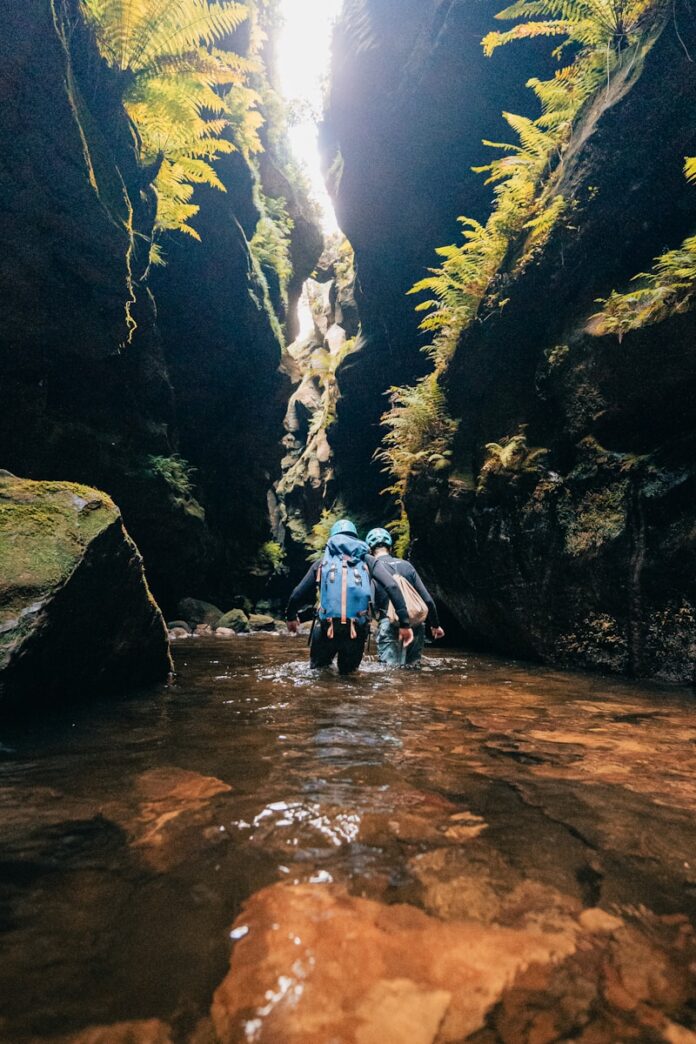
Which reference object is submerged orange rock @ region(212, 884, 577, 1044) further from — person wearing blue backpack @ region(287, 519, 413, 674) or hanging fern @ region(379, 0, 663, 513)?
hanging fern @ region(379, 0, 663, 513)

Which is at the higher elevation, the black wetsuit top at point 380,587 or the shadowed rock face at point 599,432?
the shadowed rock face at point 599,432

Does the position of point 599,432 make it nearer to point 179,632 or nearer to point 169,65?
point 169,65

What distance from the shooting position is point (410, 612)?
5906 millimetres

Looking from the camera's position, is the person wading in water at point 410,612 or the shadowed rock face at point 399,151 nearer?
the person wading in water at point 410,612

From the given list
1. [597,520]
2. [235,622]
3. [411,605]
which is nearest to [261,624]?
[235,622]

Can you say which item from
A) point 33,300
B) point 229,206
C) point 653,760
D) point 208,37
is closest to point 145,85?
point 208,37

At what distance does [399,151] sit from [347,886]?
20.1 m

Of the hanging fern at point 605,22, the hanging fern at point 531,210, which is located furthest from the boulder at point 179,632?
the hanging fern at point 605,22

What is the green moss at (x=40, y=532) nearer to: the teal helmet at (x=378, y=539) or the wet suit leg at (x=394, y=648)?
the teal helmet at (x=378, y=539)

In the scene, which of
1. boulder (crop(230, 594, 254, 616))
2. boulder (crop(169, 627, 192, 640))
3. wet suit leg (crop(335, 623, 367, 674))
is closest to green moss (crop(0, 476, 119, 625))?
wet suit leg (crop(335, 623, 367, 674))

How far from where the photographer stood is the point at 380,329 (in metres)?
18.9

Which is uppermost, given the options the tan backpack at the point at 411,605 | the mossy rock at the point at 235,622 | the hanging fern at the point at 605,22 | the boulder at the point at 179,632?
the hanging fern at the point at 605,22

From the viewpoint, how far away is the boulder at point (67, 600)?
3.14 metres

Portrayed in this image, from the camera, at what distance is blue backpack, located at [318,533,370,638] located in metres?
5.13
